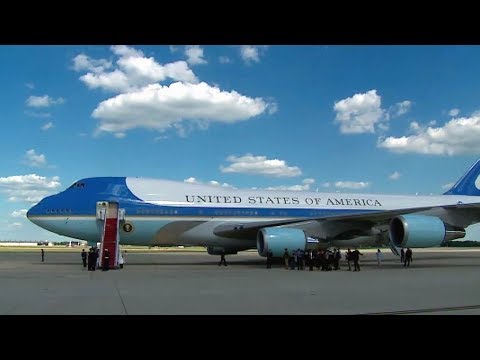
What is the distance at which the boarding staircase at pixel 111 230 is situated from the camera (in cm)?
2170

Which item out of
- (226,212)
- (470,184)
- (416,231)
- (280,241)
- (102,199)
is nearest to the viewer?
(416,231)

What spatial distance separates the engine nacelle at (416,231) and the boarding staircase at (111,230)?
12.3m

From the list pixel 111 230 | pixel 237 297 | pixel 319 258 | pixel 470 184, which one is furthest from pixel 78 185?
pixel 470 184

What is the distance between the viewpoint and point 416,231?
21.8m

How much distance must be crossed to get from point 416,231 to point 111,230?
13.4 meters

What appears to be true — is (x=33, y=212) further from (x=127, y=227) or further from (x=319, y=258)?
(x=319, y=258)

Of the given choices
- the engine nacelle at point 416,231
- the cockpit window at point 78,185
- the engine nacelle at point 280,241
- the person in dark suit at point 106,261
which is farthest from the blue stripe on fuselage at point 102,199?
the engine nacelle at point 416,231

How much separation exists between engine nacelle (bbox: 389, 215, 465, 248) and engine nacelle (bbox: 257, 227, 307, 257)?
4110mm

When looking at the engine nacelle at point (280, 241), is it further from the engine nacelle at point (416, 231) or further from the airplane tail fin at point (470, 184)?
the airplane tail fin at point (470, 184)

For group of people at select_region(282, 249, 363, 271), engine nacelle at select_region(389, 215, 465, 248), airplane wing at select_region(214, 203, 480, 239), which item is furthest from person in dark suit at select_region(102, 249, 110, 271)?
engine nacelle at select_region(389, 215, 465, 248)

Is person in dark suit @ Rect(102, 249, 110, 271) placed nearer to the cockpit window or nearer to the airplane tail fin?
the cockpit window

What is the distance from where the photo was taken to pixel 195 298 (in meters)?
10.9
